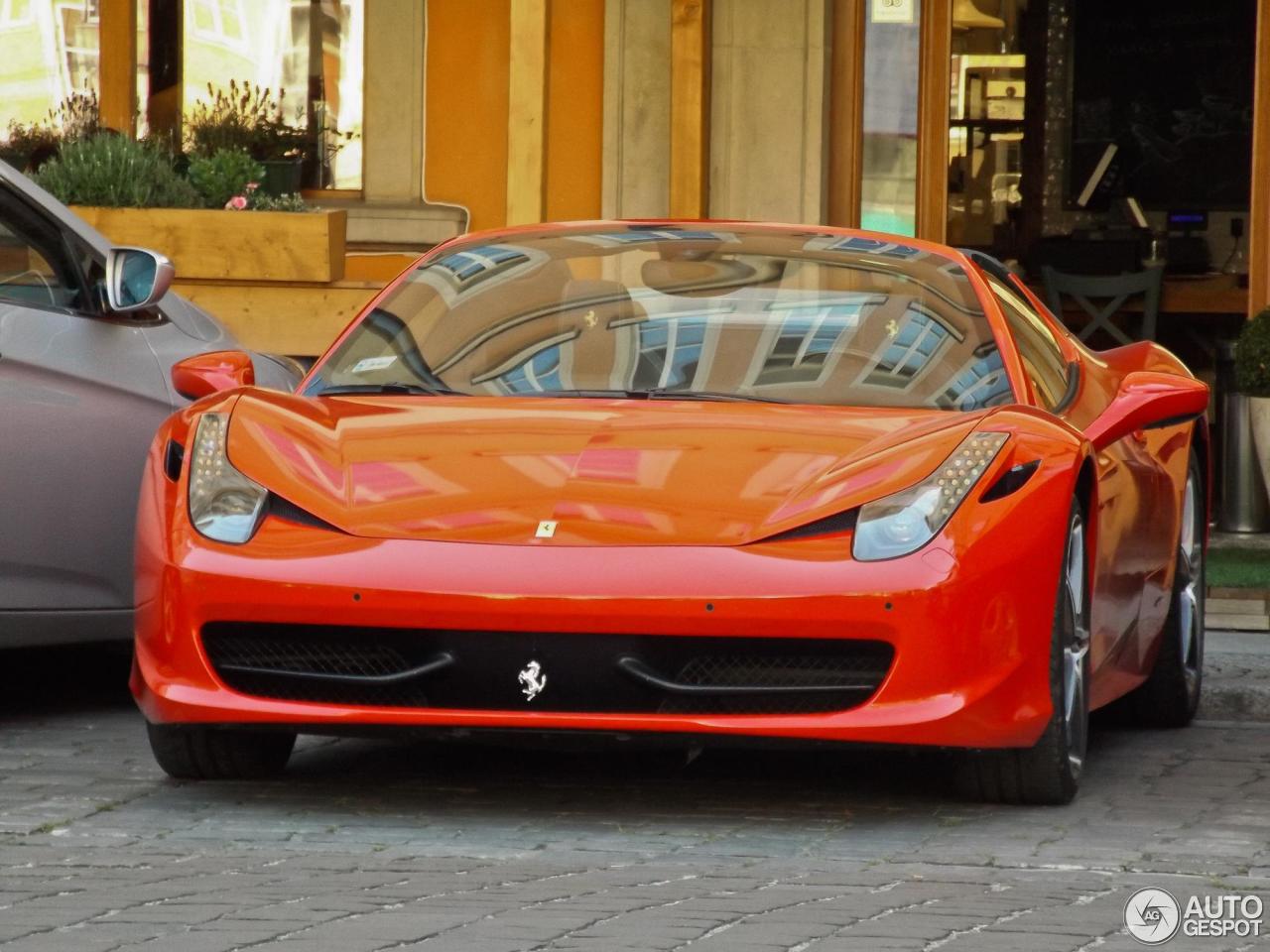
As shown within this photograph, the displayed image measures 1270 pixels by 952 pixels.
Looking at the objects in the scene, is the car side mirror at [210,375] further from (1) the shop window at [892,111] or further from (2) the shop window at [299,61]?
(2) the shop window at [299,61]

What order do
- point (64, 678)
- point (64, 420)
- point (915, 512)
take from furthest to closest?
point (64, 678)
point (64, 420)
point (915, 512)

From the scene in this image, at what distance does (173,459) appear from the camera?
5.54 metres

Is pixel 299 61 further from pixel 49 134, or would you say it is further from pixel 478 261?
pixel 478 261

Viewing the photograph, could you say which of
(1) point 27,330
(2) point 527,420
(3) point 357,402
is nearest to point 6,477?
(1) point 27,330

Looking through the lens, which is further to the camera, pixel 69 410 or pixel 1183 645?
pixel 1183 645

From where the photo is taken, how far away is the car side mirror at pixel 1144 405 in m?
5.98

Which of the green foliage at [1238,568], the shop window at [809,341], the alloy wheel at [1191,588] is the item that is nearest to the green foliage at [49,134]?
the green foliage at [1238,568]

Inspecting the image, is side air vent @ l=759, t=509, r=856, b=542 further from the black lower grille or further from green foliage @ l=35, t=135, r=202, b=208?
green foliage @ l=35, t=135, r=202, b=208

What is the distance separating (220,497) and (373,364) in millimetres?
860

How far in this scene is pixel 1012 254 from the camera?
1925 centimetres

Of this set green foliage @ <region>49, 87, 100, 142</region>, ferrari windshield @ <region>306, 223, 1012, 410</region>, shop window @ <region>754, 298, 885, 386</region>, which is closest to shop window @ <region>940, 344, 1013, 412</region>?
ferrari windshield @ <region>306, 223, 1012, 410</region>

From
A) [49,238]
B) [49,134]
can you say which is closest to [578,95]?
[49,134]

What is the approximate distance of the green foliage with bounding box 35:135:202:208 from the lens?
11.7 meters

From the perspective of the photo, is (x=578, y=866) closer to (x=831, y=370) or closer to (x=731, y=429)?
(x=731, y=429)
